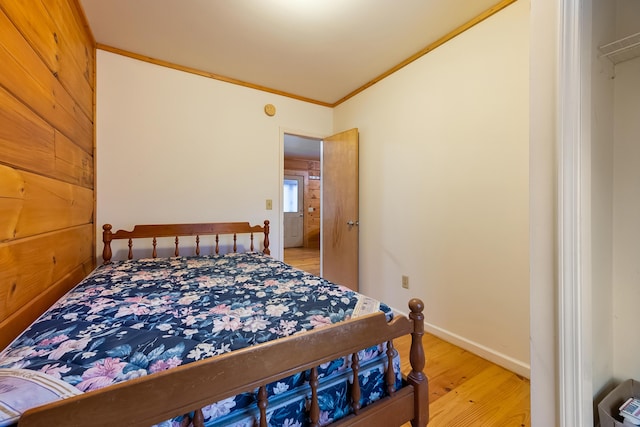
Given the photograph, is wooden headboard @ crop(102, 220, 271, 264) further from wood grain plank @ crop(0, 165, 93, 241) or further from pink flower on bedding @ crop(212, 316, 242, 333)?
pink flower on bedding @ crop(212, 316, 242, 333)

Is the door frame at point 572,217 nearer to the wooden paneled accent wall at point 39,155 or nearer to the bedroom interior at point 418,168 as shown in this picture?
the bedroom interior at point 418,168

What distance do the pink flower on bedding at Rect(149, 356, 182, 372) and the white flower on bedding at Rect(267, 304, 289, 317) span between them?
394 mm

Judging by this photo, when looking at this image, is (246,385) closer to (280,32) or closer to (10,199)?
(10,199)

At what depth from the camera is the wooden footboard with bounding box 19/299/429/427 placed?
520mm

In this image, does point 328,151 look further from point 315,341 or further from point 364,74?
point 315,341

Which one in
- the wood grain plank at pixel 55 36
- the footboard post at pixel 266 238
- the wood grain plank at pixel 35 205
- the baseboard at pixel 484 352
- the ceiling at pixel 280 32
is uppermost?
the ceiling at pixel 280 32

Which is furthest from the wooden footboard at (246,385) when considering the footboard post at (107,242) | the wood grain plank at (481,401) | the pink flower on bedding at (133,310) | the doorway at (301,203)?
the doorway at (301,203)

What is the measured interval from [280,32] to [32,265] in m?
2.10

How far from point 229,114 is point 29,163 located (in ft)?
5.97

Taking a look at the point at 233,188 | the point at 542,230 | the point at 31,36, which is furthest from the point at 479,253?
the point at 31,36

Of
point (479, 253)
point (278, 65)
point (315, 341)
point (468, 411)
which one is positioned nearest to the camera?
point (315, 341)

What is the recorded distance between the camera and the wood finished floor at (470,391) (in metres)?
1.36

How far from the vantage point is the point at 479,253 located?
192cm

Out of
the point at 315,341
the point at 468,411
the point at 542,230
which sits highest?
the point at 542,230
